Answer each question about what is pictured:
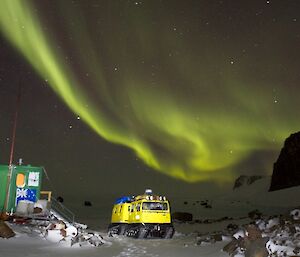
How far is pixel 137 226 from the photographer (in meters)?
24.9

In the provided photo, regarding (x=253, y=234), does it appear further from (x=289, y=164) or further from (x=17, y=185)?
(x=289, y=164)

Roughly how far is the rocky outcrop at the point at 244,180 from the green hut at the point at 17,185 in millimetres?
141405

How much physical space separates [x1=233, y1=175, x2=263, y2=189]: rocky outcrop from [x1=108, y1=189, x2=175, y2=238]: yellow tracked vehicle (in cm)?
13839

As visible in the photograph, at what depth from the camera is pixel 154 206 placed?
25.5m

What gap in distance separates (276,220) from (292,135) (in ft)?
283

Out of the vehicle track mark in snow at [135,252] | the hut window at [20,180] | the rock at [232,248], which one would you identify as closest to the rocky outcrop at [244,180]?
the hut window at [20,180]

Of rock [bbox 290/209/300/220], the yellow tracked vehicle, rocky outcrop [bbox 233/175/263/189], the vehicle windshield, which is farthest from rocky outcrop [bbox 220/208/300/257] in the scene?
rocky outcrop [bbox 233/175/263/189]

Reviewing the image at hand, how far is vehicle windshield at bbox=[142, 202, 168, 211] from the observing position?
82.8 ft

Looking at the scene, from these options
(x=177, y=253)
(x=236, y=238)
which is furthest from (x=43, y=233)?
(x=236, y=238)

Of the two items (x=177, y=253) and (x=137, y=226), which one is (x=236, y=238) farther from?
(x=137, y=226)

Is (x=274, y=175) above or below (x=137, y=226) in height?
above

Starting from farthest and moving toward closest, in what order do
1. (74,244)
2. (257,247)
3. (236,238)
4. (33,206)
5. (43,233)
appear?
1. (33,206)
2. (43,233)
3. (74,244)
4. (236,238)
5. (257,247)

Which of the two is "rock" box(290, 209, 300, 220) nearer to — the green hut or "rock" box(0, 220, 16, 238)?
"rock" box(0, 220, 16, 238)

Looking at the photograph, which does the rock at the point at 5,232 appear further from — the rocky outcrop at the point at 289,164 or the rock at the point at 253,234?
the rocky outcrop at the point at 289,164
